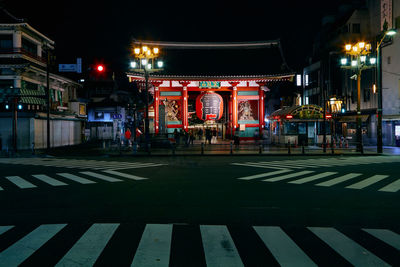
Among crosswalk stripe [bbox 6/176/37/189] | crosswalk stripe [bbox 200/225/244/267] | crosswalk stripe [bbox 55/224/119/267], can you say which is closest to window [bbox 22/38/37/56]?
crosswalk stripe [bbox 6/176/37/189]

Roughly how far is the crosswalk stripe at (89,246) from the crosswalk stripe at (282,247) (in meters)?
2.74

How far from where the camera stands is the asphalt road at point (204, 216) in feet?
14.6

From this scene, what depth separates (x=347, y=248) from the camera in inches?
186

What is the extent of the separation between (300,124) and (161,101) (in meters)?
14.7

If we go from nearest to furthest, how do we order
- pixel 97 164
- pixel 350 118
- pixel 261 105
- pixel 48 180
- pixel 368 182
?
pixel 368 182 < pixel 48 180 < pixel 97 164 < pixel 261 105 < pixel 350 118

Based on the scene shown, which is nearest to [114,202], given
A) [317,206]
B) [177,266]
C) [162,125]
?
[177,266]

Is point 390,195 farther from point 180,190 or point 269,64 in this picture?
point 269,64

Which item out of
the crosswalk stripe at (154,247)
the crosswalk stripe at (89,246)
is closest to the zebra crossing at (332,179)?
the crosswalk stripe at (154,247)

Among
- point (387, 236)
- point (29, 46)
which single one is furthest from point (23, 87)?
point (387, 236)

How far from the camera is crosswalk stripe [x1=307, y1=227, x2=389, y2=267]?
13.9ft

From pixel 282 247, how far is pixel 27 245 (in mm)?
4220

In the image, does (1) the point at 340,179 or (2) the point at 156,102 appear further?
(2) the point at 156,102

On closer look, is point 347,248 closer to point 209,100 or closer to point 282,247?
point 282,247

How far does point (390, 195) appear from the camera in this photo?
8.56 metres
